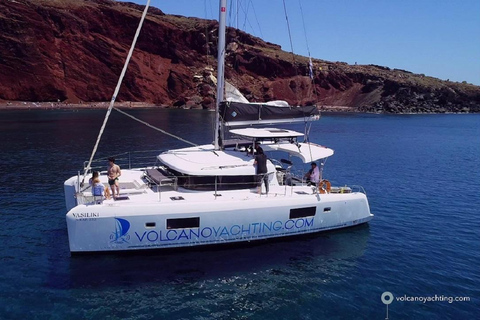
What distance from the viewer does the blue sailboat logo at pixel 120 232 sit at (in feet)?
48.4

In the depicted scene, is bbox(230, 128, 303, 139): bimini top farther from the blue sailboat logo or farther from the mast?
the blue sailboat logo

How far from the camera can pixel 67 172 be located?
98.6ft

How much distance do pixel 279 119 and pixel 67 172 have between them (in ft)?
57.8

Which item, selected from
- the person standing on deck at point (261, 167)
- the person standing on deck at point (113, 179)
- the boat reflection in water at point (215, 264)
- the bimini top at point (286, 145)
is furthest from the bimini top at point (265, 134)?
the person standing on deck at point (113, 179)

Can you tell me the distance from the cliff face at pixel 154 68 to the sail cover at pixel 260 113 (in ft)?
217

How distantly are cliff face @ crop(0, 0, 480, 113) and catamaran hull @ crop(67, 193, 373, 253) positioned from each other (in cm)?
7064

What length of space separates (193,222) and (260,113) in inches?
266

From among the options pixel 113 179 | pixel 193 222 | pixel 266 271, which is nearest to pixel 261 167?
pixel 193 222

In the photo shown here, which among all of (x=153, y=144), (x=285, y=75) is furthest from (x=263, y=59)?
(x=153, y=144)

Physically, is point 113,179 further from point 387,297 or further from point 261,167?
point 387,297

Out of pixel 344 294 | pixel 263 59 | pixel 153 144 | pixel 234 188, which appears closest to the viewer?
pixel 344 294

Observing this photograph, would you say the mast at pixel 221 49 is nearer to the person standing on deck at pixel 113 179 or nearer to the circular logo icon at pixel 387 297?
the person standing on deck at pixel 113 179

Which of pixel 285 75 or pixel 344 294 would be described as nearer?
pixel 344 294

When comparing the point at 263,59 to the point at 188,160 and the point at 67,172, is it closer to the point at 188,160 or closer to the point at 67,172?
the point at 67,172
